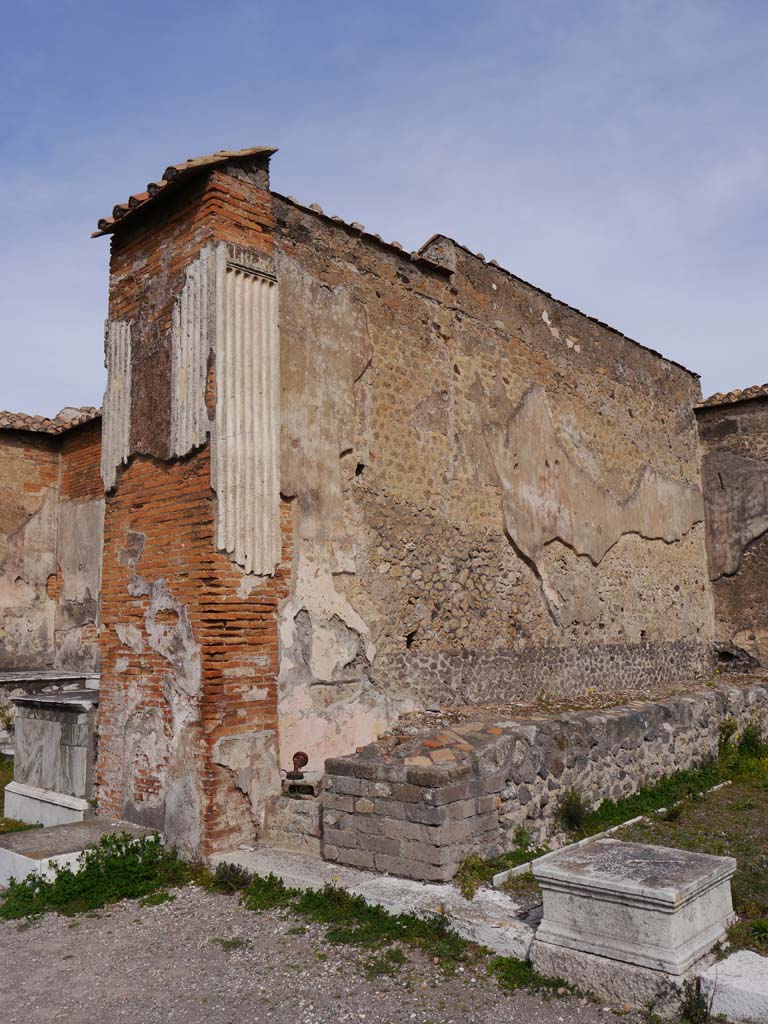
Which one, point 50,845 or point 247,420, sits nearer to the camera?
point 50,845

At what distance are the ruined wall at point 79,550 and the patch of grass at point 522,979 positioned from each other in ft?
28.1

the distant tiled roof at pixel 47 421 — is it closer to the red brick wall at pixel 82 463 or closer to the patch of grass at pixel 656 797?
the red brick wall at pixel 82 463

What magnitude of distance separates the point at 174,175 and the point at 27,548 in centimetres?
745

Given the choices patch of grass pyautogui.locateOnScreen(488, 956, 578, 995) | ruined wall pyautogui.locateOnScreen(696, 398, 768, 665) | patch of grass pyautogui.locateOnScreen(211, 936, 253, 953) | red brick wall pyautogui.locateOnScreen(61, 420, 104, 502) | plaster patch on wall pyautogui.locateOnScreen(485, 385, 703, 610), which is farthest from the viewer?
ruined wall pyautogui.locateOnScreen(696, 398, 768, 665)

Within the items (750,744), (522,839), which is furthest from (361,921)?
(750,744)

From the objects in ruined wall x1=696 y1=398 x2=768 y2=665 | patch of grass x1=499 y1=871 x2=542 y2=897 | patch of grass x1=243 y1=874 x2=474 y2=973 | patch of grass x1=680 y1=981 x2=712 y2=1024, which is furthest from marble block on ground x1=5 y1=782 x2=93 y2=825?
ruined wall x1=696 y1=398 x2=768 y2=665

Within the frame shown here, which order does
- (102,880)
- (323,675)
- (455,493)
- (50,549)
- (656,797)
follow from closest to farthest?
(102,880) → (323,675) → (656,797) → (455,493) → (50,549)

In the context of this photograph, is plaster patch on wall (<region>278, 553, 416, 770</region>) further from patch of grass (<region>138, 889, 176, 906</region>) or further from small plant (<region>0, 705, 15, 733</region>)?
small plant (<region>0, 705, 15, 733</region>)

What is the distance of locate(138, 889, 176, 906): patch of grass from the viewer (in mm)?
4645

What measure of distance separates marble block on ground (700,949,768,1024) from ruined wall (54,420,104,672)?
932cm

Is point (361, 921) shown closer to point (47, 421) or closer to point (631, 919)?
point (631, 919)

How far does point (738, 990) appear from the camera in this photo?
3.06 meters

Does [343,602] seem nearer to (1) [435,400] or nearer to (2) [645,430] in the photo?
(1) [435,400]

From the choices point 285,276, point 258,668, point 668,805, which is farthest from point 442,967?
Result: point 285,276
